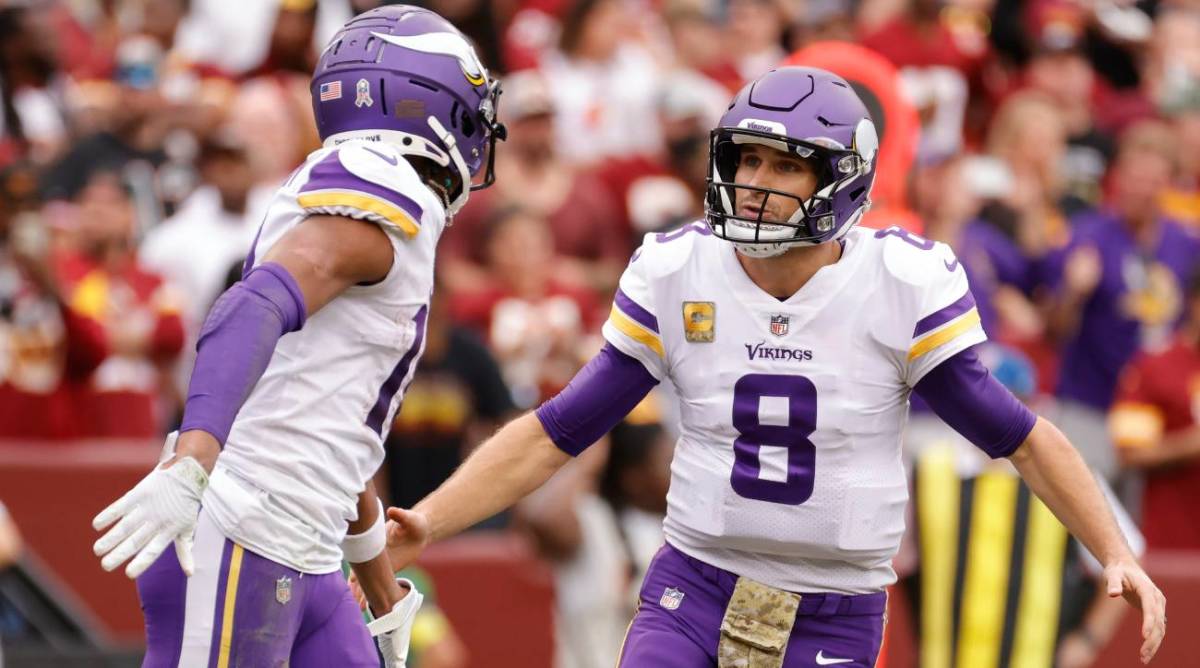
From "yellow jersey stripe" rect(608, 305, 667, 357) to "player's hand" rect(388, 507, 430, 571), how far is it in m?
0.65

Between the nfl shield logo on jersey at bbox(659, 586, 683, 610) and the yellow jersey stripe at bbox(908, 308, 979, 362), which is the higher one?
the yellow jersey stripe at bbox(908, 308, 979, 362)

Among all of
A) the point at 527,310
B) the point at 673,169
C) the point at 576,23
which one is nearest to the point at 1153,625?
the point at 527,310

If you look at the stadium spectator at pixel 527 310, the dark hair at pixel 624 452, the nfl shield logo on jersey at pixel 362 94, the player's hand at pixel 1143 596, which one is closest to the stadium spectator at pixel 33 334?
the stadium spectator at pixel 527 310

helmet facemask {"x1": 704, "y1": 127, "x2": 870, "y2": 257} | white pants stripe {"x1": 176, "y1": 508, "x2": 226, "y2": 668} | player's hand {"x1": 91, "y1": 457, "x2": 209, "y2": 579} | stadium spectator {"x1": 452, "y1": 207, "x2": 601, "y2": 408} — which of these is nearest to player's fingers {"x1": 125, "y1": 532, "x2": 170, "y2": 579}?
player's hand {"x1": 91, "y1": 457, "x2": 209, "y2": 579}

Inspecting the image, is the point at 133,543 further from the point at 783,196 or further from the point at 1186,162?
the point at 1186,162

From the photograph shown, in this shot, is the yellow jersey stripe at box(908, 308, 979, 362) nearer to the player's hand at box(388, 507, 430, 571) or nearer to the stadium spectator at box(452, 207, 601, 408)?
the player's hand at box(388, 507, 430, 571)

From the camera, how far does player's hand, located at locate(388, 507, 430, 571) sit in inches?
192

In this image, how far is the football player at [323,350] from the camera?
427cm

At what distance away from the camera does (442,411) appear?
8578mm

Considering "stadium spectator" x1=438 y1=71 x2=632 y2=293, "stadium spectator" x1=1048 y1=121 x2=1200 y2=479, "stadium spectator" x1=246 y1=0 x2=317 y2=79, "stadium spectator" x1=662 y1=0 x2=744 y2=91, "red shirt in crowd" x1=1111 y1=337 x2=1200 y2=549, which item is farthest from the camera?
"stadium spectator" x1=662 y1=0 x2=744 y2=91

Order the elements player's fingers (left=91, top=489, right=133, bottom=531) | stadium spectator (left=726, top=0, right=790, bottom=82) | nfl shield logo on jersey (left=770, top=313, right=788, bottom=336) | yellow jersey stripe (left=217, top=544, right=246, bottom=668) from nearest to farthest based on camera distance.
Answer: player's fingers (left=91, top=489, right=133, bottom=531) < yellow jersey stripe (left=217, top=544, right=246, bottom=668) < nfl shield logo on jersey (left=770, top=313, right=788, bottom=336) < stadium spectator (left=726, top=0, right=790, bottom=82)

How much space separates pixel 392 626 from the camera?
4930mm

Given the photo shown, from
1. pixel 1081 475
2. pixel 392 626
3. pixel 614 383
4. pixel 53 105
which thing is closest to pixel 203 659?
pixel 392 626

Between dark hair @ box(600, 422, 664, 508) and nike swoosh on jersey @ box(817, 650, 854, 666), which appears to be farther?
dark hair @ box(600, 422, 664, 508)
